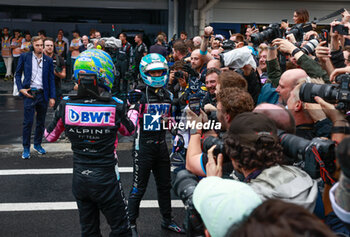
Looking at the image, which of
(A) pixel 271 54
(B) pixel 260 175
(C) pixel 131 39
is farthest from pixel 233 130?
(C) pixel 131 39

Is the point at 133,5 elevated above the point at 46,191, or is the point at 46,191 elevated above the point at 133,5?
the point at 133,5

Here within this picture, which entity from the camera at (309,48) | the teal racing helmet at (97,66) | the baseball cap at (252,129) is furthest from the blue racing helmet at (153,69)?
the baseball cap at (252,129)

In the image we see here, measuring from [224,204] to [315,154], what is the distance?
0.84 m

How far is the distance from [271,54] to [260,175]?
9.89 ft

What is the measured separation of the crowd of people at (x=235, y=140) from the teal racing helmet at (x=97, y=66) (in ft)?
0.04

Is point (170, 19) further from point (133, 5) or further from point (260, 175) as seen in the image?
point (260, 175)

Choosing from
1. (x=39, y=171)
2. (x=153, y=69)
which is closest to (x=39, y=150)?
(x=39, y=171)

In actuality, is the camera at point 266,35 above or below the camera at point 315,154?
above

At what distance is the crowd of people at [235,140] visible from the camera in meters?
1.53

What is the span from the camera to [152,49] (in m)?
12.3

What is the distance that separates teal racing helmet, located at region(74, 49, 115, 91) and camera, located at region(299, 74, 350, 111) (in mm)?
1630

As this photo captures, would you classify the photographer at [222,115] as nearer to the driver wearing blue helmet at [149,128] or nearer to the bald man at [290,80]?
the bald man at [290,80]

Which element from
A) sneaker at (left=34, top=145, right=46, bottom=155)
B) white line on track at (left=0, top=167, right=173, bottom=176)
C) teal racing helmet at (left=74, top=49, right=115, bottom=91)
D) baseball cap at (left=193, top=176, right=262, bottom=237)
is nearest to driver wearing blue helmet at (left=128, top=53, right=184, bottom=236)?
teal racing helmet at (left=74, top=49, right=115, bottom=91)

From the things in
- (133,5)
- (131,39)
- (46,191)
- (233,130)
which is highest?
(133,5)
